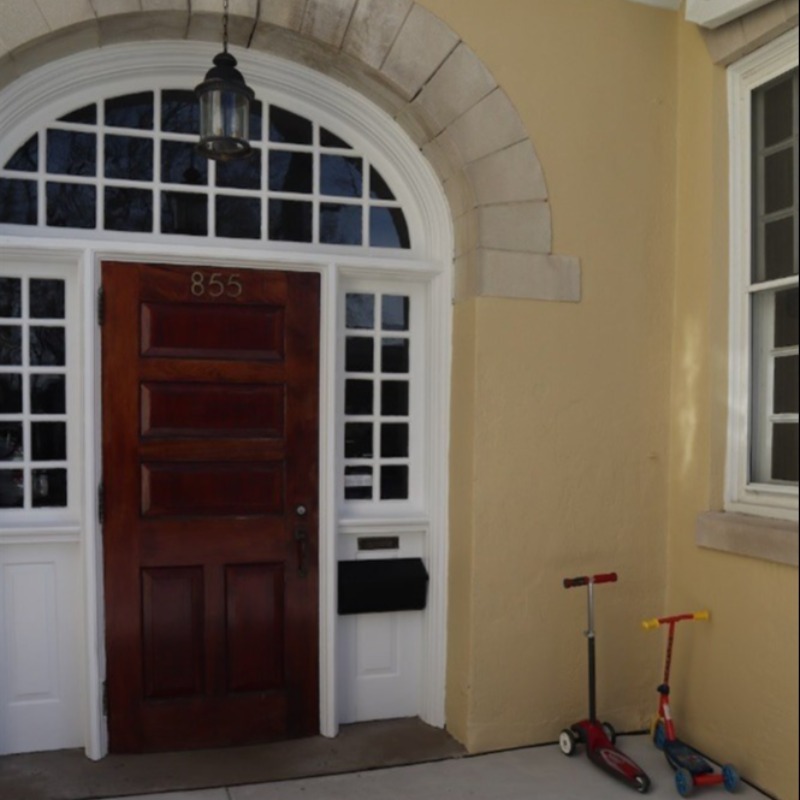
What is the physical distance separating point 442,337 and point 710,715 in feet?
7.90

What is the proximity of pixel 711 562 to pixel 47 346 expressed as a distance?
140 inches

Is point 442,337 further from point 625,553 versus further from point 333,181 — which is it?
point 625,553

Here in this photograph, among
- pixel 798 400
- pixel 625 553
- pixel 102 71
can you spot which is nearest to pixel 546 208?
pixel 798 400

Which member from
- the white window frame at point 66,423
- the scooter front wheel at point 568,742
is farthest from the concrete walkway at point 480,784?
the white window frame at point 66,423

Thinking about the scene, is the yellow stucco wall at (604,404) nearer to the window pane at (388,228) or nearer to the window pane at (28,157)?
the window pane at (388,228)

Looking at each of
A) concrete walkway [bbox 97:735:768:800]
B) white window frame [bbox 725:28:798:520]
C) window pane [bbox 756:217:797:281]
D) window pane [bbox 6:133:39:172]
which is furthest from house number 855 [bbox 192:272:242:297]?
window pane [bbox 756:217:797:281]

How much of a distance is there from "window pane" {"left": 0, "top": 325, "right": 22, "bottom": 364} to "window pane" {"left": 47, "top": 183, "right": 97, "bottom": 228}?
56 cm

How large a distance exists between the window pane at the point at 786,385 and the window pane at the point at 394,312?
1.95 m

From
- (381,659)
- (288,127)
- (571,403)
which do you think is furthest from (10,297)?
(571,403)

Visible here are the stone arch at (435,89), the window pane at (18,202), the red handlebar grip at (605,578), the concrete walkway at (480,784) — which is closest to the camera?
the concrete walkway at (480,784)

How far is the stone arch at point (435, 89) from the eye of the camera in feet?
12.7

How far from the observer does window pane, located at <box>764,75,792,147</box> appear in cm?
395

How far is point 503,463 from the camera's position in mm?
4219

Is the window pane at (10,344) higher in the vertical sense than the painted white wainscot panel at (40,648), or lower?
higher
